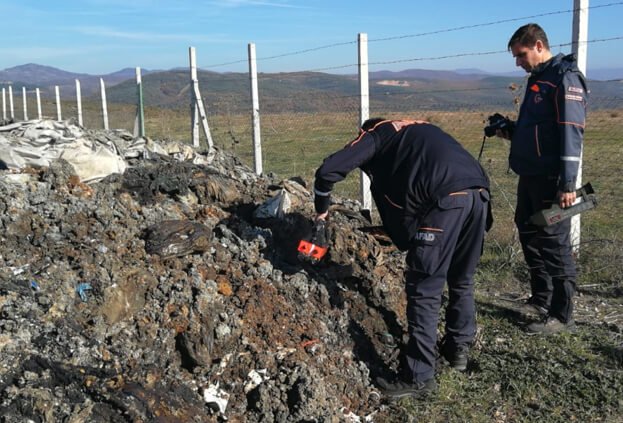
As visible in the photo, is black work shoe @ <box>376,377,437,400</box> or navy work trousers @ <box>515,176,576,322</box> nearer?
black work shoe @ <box>376,377,437,400</box>

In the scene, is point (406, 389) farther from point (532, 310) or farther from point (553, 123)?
point (553, 123)

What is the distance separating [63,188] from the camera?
15.4ft

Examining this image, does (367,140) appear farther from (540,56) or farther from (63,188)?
(63,188)

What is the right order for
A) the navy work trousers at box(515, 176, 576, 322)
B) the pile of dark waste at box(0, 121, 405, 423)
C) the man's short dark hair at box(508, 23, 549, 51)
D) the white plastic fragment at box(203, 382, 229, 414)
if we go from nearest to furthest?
the pile of dark waste at box(0, 121, 405, 423) < the white plastic fragment at box(203, 382, 229, 414) < the man's short dark hair at box(508, 23, 549, 51) < the navy work trousers at box(515, 176, 576, 322)

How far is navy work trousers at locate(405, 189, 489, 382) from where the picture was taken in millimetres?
3658

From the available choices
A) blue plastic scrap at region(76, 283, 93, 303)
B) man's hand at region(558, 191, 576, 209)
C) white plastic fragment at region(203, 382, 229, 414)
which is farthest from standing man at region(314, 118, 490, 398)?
blue plastic scrap at region(76, 283, 93, 303)

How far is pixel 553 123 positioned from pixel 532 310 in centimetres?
159

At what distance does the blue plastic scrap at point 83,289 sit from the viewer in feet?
12.0

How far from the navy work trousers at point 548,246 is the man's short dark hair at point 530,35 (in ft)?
3.10

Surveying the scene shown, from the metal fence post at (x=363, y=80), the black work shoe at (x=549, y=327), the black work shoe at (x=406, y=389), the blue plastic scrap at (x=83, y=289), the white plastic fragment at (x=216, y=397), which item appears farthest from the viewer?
the metal fence post at (x=363, y=80)

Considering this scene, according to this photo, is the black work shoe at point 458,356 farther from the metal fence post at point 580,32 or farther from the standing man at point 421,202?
the metal fence post at point 580,32

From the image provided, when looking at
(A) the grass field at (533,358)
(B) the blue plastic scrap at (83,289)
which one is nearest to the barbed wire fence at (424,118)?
(A) the grass field at (533,358)

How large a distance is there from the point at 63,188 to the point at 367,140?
8.07 ft

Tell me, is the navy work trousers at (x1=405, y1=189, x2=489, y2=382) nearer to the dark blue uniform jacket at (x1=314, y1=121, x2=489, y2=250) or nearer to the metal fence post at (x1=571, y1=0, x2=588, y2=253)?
the dark blue uniform jacket at (x1=314, y1=121, x2=489, y2=250)
